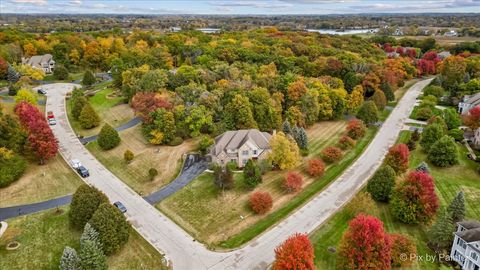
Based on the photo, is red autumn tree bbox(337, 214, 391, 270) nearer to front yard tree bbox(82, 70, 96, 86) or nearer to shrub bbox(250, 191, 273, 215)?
shrub bbox(250, 191, 273, 215)

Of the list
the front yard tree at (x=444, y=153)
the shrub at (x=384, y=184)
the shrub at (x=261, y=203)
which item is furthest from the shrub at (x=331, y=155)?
the shrub at (x=261, y=203)

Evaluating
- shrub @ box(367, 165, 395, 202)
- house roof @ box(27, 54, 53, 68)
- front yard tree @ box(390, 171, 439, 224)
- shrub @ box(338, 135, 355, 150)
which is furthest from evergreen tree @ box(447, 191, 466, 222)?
house roof @ box(27, 54, 53, 68)

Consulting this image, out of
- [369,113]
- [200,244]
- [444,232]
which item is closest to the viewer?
[444,232]

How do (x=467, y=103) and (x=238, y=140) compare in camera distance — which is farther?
(x=467, y=103)

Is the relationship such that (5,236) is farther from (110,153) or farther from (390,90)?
(390,90)

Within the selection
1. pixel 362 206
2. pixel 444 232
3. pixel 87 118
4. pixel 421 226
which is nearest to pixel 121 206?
pixel 362 206

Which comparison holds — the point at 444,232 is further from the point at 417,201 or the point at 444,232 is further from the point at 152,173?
the point at 152,173
